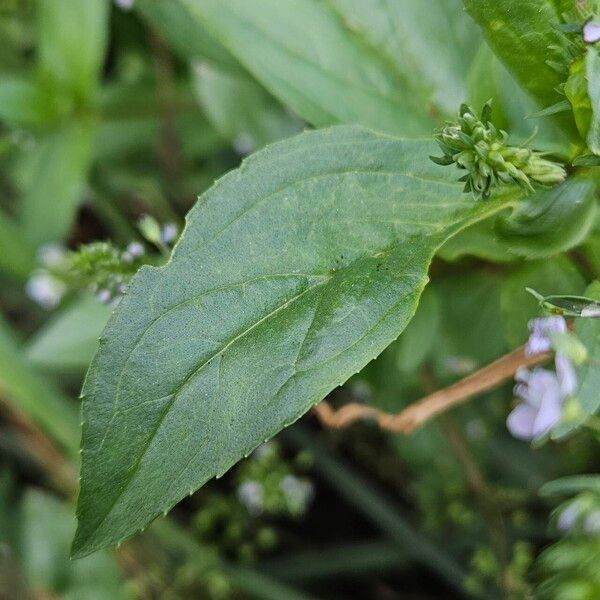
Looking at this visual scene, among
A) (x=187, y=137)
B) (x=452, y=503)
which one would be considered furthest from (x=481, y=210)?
(x=187, y=137)

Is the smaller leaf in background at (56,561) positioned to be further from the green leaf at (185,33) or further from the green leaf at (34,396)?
the green leaf at (185,33)

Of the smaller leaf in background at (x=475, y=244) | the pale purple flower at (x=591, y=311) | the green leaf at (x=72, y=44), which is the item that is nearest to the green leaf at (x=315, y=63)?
the smaller leaf in background at (x=475, y=244)

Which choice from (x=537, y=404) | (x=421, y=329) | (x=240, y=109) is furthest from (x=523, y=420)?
(x=240, y=109)

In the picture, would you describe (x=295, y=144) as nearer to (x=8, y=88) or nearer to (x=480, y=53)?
(x=480, y=53)

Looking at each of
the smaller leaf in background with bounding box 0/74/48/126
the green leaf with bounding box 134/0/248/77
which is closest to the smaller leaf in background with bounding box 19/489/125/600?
the smaller leaf in background with bounding box 0/74/48/126

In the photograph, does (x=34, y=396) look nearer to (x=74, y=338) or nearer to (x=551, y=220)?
(x=74, y=338)
